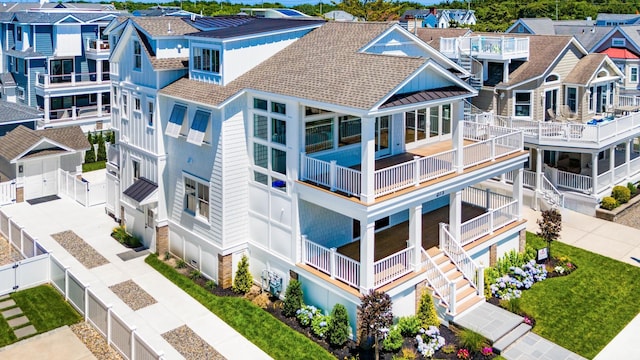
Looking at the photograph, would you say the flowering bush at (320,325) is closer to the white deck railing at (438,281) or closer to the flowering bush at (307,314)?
the flowering bush at (307,314)

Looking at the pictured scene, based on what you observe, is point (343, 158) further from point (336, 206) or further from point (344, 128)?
point (336, 206)

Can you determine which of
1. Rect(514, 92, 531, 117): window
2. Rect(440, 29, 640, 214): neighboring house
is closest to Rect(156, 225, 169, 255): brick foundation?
Rect(440, 29, 640, 214): neighboring house

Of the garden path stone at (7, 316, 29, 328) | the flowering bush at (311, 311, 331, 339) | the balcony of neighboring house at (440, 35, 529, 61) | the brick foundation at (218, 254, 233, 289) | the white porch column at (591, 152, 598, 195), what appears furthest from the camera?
the balcony of neighboring house at (440, 35, 529, 61)

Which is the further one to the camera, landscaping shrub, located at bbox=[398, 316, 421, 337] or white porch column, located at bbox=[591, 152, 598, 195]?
white porch column, located at bbox=[591, 152, 598, 195]

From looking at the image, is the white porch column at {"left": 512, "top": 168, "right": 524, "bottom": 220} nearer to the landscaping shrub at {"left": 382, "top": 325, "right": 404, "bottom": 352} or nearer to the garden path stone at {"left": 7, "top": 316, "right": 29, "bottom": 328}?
the landscaping shrub at {"left": 382, "top": 325, "right": 404, "bottom": 352}

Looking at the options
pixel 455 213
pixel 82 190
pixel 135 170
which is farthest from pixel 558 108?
pixel 82 190

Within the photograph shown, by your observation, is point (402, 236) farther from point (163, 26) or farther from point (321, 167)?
point (163, 26)
